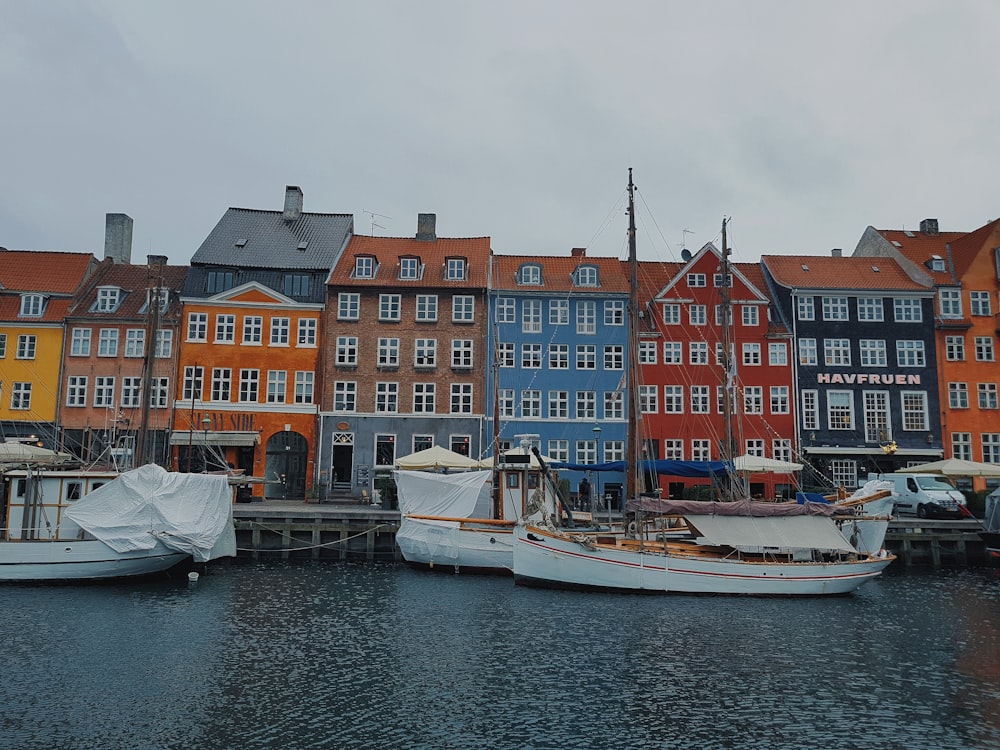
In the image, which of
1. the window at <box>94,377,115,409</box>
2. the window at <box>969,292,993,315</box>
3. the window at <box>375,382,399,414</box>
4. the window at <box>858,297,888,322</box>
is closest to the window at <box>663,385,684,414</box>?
the window at <box>858,297,888,322</box>

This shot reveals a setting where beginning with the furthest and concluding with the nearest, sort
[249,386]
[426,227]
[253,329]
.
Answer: [426,227] < [253,329] < [249,386]

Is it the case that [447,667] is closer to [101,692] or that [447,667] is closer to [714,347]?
[101,692]

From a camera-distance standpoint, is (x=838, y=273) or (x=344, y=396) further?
(x=838, y=273)

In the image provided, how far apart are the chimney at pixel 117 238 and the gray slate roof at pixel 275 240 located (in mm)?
8480

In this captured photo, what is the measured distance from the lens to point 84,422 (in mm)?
46531

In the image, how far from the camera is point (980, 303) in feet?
168

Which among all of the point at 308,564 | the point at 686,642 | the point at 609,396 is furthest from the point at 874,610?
the point at 609,396

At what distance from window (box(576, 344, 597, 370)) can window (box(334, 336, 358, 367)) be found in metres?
13.4

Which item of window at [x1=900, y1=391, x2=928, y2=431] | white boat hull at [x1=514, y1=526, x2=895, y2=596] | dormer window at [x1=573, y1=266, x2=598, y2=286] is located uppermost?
dormer window at [x1=573, y1=266, x2=598, y2=286]

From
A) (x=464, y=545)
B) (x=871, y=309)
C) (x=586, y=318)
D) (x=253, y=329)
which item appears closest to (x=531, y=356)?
(x=586, y=318)

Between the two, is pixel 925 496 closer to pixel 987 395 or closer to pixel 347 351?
pixel 987 395

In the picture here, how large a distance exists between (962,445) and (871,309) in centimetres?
974

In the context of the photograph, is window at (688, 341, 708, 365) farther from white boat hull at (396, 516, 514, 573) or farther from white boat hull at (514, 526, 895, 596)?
white boat hull at (514, 526, 895, 596)

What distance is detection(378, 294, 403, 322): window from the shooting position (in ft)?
160
